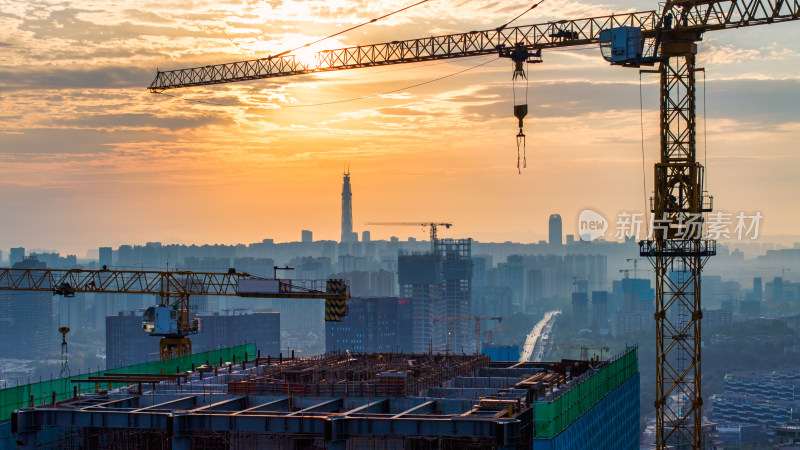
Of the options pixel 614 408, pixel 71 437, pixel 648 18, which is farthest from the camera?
pixel 648 18

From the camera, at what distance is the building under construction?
36531 millimetres

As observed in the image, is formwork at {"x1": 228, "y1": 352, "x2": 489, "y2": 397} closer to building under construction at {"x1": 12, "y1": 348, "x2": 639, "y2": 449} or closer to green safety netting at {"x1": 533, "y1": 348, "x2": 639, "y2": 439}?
building under construction at {"x1": 12, "y1": 348, "x2": 639, "y2": 449}

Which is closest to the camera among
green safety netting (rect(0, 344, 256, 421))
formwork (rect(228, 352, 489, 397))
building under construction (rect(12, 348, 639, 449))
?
building under construction (rect(12, 348, 639, 449))

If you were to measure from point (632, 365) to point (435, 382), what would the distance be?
2512 cm

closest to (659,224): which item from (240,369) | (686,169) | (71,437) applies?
(686,169)

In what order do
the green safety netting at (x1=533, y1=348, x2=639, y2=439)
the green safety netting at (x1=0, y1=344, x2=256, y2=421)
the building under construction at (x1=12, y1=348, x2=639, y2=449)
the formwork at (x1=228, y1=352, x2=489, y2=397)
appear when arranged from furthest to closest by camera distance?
1. the formwork at (x1=228, y1=352, x2=489, y2=397)
2. the green safety netting at (x1=0, y1=344, x2=256, y2=421)
3. the green safety netting at (x1=533, y1=348, x2=639, y2=439)
4. the building under construction at (x1=12, y1=348, x2=639, y2=449)

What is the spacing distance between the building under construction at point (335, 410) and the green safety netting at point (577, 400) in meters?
0.05

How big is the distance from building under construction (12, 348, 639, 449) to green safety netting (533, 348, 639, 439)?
2.1 inches

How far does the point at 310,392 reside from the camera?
1725 inches

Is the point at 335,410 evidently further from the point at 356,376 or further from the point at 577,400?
the point at 577,400

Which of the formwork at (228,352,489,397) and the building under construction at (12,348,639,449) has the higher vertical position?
the formwork at (228,352,489,397)

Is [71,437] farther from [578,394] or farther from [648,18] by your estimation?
[648,18]

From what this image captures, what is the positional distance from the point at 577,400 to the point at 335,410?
1112cm

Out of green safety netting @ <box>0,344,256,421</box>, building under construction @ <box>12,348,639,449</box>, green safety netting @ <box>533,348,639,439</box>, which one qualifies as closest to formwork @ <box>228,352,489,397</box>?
building under construction @ <box>12,348,639,449</box>
